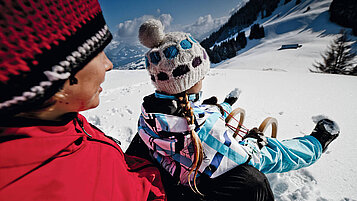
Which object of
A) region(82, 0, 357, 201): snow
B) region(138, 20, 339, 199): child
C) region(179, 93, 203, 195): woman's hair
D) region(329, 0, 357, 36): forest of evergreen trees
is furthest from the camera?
region(329, 0, 357, 36): forest of evergreen trees

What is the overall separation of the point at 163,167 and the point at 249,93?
370 centimetres

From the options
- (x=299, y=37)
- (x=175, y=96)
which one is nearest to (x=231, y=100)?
(x=175, y=96)

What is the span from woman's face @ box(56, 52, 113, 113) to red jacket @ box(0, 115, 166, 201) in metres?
0.13

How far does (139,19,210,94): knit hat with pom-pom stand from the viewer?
1.09 meters

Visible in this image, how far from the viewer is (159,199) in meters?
0.96

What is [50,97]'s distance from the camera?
0.50m


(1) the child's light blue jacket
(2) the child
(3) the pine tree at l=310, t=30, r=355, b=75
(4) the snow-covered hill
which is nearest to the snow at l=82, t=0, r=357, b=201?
(4) the snow-covered hill

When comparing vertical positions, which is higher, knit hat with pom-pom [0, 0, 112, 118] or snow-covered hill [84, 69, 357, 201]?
knit hat with pom-pom [0, 0, 112, 118]

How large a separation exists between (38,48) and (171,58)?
78cm

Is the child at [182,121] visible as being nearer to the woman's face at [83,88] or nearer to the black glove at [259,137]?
the black glove at [259,137]

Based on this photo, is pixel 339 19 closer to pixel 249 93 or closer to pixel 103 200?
pixel 249 93

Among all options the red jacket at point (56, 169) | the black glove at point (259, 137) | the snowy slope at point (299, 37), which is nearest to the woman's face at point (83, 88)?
the red jacket at point (56, 169)

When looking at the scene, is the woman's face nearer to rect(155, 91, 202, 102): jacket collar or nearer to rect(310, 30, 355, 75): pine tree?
rect(155, 91, 202, 102): jacket collar

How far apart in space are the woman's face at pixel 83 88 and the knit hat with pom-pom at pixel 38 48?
0.04m
